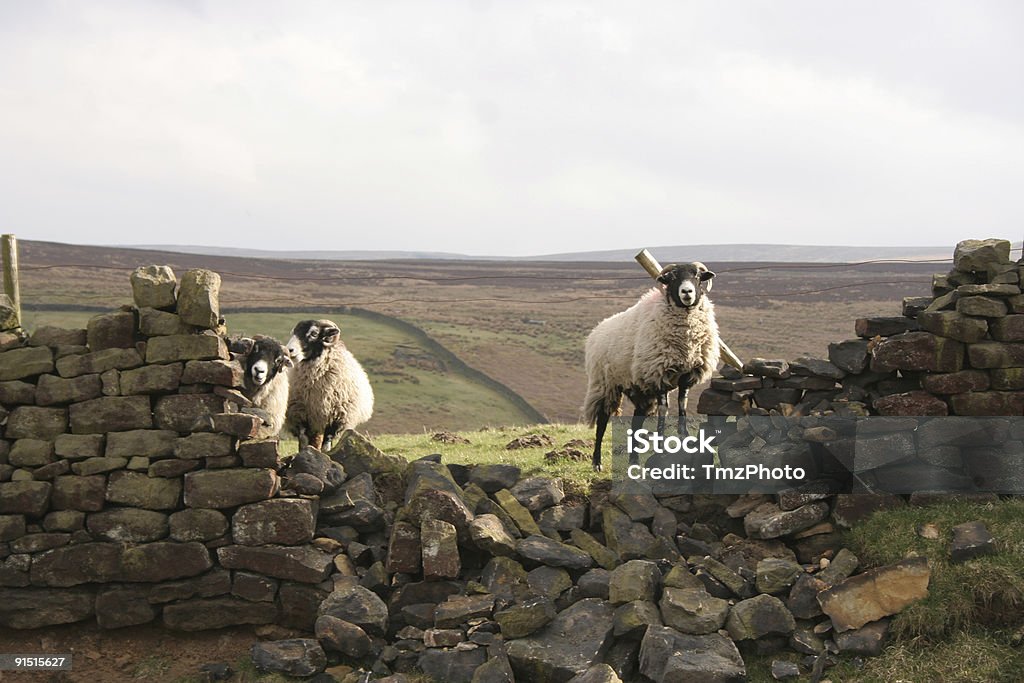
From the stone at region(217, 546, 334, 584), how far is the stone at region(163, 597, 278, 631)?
0.38 meters

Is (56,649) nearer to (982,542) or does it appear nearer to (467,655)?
(467,655)

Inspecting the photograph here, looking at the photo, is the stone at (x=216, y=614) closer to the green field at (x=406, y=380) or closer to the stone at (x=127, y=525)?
the stone at (x=127, y=525)

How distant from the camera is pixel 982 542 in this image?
807 centimetres

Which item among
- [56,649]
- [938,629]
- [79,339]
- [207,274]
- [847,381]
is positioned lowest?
[56,649]

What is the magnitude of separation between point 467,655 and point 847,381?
5655 mm

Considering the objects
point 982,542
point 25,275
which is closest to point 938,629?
point 982,542

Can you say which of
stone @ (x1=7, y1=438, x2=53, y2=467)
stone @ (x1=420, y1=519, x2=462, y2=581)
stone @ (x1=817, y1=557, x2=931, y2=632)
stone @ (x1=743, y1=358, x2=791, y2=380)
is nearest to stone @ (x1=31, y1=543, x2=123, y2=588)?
stone @ (x1=7, y1=438, x2=53, y2=467)

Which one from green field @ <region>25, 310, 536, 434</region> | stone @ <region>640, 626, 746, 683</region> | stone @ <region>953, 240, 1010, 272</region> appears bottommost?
green field @ <region>25, 310, 536, 434</region>

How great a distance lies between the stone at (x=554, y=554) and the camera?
8.95 metres

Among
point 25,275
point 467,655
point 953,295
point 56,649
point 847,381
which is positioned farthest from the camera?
point 25,275

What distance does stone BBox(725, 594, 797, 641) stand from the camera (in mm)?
7988

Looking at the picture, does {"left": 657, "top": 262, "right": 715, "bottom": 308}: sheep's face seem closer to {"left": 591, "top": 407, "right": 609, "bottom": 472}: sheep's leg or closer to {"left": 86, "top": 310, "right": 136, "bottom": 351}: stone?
{"left": 591, "top": 407, "right": 609, "bottom": 472}: sheep's leg

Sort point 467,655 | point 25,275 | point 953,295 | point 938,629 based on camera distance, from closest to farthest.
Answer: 1. point 938,629
2. point 467,655
3. point 953,295
4. point 25,275

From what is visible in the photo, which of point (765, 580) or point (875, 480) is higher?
point (875, 480)
